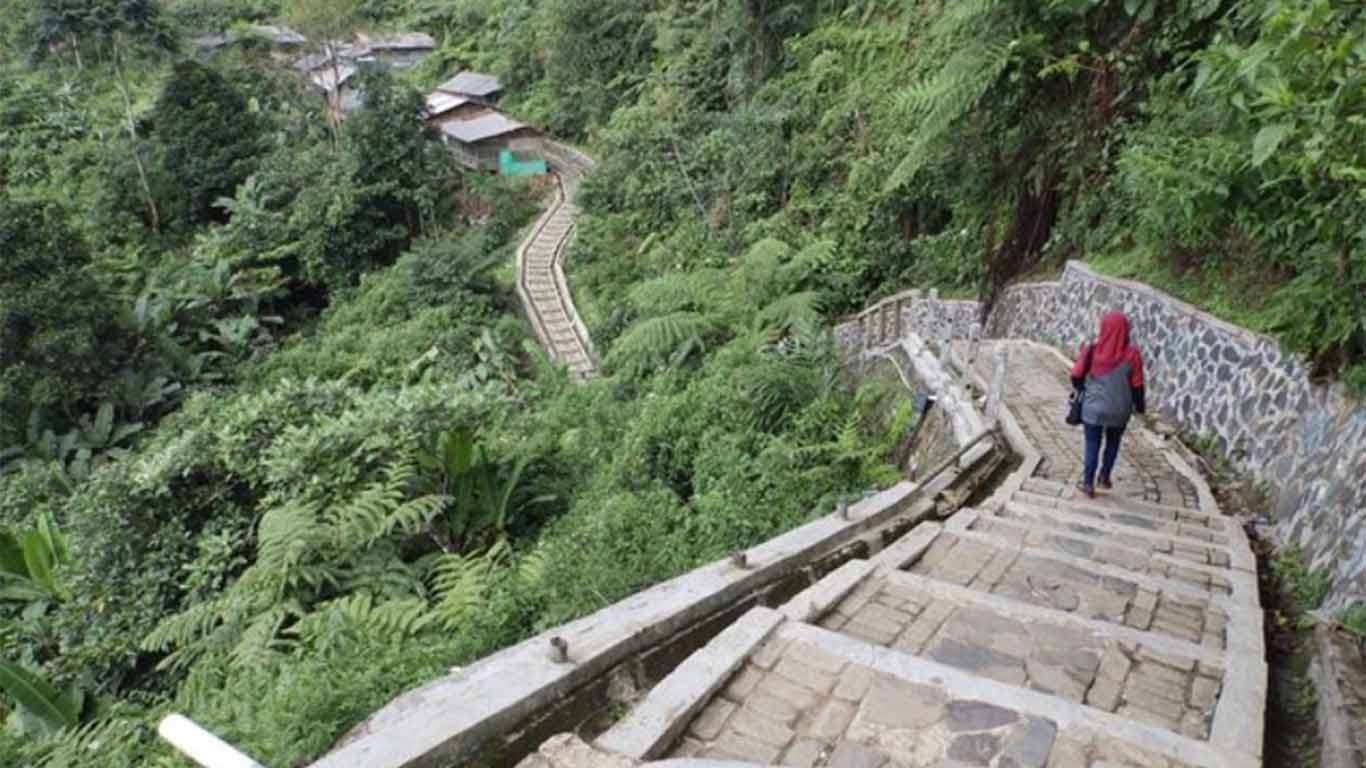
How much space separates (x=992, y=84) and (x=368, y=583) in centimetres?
959

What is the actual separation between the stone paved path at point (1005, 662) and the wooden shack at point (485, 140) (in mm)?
26818

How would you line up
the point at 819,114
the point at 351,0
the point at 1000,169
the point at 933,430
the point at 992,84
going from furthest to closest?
the point at 351,0 < the point at 819,114 < the point at 1000,169 < the point at 992,84 < the point at 933,430

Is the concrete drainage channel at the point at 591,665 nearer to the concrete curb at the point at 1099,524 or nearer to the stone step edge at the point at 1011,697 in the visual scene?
the stone step edge at the point at 1011,697

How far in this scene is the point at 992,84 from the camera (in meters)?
10.3

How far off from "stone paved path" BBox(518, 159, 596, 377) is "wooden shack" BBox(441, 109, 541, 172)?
15.3 ft

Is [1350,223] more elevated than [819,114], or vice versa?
[1350,223]

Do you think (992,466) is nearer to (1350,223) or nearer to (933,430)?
(933,430)

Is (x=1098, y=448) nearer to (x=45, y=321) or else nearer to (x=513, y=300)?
(x=513, y=300)

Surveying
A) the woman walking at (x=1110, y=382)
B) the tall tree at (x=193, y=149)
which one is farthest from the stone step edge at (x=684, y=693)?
the tall tree at (x=193, y=149)

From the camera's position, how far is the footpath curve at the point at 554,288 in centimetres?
1753

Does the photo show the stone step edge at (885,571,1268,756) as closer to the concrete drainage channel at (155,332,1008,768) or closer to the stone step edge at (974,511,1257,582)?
the concrete drainage channel at (155,332,1008,768)

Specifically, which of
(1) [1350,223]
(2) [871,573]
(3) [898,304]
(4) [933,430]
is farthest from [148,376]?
(1) [1350,223]

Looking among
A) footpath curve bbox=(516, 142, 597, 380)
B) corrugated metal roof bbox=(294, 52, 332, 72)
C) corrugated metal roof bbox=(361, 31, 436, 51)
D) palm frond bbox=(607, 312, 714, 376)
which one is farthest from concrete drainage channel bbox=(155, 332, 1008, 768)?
corrugated metal roof bbox=(361, 31, 436, 51)

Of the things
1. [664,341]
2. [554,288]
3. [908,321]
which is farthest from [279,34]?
[908,321]
